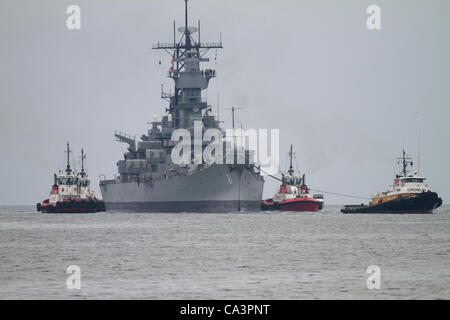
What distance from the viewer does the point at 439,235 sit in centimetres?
6347

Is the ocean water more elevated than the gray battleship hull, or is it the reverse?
the gray battleship hull

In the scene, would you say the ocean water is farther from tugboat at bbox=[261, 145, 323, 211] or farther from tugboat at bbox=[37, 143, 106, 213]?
tugboat at bbox=[261, 145, 323, 211]

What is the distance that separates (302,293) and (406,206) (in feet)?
252

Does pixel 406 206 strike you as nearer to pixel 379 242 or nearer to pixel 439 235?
pixel 439 235

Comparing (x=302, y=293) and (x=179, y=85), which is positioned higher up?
(x=179, y=85)

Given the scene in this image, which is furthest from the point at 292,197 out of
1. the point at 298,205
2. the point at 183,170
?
the point at 183,170

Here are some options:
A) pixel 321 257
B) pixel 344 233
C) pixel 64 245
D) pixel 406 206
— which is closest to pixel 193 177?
pixel 406 206

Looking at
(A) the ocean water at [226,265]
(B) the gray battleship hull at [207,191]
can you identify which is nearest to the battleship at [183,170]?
(B) the gray battleship hull at [207,191]

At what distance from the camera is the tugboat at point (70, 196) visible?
128 meters

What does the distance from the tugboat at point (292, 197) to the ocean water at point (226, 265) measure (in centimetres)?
7032

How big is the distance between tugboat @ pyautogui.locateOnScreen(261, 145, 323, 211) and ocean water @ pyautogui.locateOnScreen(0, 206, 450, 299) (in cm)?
7032

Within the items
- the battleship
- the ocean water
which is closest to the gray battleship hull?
the battleship

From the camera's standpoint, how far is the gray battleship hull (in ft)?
337

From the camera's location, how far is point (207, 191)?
104 m
